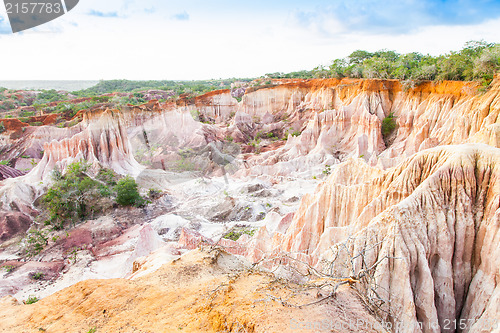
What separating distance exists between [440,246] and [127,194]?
1816cm

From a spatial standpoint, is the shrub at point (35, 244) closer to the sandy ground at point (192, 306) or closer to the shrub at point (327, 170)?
the sandy ground at point (192, 306)

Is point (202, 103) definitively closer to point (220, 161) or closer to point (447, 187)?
point (220, 161)

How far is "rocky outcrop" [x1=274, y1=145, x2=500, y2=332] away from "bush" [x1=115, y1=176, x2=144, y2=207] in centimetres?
1600

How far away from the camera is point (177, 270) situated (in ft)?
20.8

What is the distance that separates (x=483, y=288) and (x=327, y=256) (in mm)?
3153

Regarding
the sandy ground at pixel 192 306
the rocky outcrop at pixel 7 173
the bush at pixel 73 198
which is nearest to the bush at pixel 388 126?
the bush at pixel 73 198

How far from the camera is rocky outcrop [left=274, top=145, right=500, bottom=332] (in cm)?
577

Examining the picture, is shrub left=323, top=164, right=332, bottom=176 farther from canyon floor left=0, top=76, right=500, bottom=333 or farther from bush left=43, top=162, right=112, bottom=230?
bush left=43, top=162, right=112, bottom=230

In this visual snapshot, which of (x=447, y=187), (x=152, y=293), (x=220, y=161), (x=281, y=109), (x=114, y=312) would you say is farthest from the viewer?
(x=281, y=109)

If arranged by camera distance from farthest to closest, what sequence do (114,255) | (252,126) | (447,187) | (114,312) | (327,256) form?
(252,126)
(114,255)
(327,256)
(447,187)
(114,312)

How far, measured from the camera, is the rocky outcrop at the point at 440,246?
18.9 feet

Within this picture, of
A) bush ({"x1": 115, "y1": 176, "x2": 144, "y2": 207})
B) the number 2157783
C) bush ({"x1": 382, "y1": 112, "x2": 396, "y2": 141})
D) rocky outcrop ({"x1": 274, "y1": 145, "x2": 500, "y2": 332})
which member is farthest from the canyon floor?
the number 2157783

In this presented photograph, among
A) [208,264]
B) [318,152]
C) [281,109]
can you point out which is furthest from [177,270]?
[281,109]

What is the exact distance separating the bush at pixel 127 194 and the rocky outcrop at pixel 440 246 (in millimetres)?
16003
